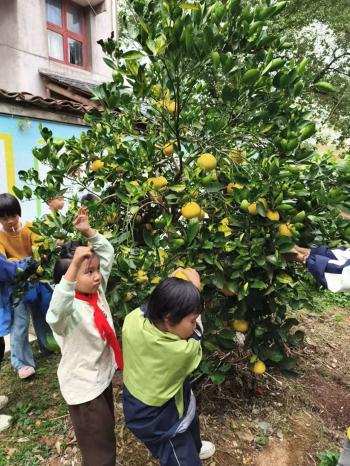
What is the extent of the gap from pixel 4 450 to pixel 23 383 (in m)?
0.66

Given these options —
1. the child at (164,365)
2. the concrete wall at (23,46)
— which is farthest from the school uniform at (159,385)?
the concrete wall at (23,46)

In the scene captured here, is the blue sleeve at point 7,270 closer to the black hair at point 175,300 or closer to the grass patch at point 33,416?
the grass patch at point 33,416

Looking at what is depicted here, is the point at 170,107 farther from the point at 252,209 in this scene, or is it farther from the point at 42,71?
the point at 42,71

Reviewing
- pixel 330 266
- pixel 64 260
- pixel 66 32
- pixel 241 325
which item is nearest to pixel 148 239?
pixel 64 260

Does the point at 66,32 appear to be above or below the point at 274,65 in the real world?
above

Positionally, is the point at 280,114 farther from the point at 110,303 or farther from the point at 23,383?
the point at 23,383

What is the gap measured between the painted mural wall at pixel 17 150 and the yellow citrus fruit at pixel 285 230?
3.24 metres

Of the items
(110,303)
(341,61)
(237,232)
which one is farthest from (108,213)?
(341,61)

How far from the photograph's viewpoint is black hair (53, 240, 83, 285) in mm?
1652

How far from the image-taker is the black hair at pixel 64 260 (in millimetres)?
1652

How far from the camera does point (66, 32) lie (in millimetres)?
7691

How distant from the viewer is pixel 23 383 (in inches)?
110

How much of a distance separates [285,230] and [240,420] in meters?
1.30

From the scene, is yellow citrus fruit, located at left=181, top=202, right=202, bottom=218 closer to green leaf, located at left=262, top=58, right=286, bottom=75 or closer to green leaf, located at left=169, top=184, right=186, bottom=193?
green leaf, located at left=169, top=184, right=186, bottom=193
